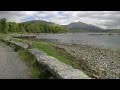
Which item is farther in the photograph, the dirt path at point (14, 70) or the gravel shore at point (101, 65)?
the gravel shore at point (101, 65)

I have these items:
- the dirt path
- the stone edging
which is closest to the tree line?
the dirt path

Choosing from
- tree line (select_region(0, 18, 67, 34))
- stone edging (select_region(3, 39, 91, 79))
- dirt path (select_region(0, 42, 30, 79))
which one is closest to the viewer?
stone edging (select_region(3, 39, 91, 79))

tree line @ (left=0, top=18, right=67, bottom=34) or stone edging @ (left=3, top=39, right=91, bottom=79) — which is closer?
stone edging @ (left=3, top=39, right=91, bottom=79)

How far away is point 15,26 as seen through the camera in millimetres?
122625

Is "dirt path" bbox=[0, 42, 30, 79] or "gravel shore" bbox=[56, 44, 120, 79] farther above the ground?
"dirt path" bbox=[0, 42, 30, 79]

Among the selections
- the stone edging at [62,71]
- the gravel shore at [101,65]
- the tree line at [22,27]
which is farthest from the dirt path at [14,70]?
the tree line at [22,27]

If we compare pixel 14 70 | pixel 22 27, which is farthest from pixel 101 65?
pixel 22 27

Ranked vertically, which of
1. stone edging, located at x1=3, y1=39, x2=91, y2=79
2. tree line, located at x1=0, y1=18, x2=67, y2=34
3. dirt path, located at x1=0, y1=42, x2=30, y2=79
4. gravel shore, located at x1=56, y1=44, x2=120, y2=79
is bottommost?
tree line, located at x1=0, y1=18, x2=67, y2=34

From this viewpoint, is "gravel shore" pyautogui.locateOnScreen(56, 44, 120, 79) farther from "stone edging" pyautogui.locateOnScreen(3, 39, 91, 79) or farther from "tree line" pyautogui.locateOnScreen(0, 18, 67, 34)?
"tree line" pyautogui.locateOnScreen(0, 18, 67, 34)

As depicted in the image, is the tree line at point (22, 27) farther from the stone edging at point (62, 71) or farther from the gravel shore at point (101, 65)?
the stone edging at point (62, 71)

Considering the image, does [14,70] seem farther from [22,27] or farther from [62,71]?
[22,27]
